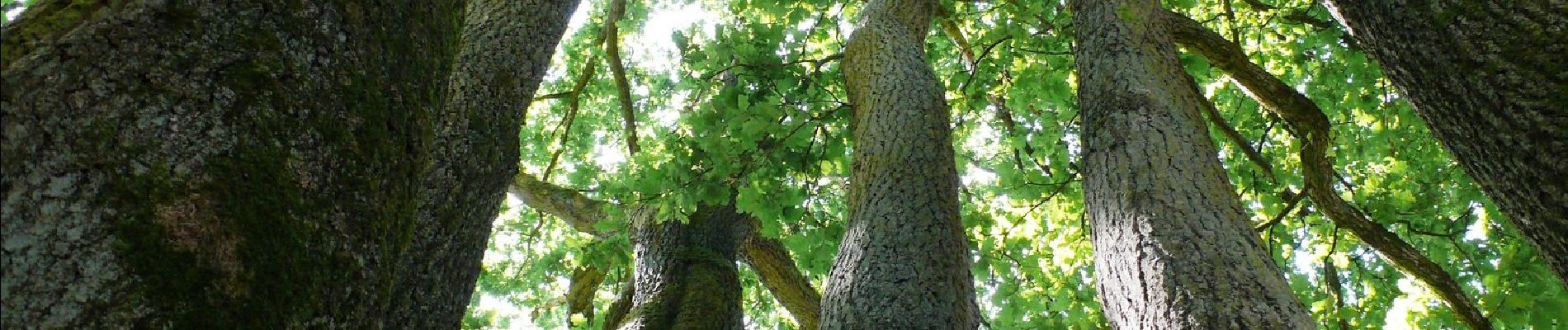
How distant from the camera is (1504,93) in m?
2.15

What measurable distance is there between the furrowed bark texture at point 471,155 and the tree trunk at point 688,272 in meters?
2.37

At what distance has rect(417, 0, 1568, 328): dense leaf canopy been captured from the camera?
533cm

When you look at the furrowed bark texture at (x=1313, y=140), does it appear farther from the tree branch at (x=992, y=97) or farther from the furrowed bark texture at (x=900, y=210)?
the tree branch at (x=992, y=97)

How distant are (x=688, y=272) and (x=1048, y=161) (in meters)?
3.06

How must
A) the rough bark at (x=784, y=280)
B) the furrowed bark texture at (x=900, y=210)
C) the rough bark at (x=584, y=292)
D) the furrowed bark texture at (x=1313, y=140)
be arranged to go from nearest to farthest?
the furrowed bark texture at (x=900, y=210)
the furrowed bark texture at (x=1313, y=140)
the rough bark at (x=784, y=280)
the rough bark at (x=584, y=292)

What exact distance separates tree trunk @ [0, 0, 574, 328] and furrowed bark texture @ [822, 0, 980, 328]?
199 cm

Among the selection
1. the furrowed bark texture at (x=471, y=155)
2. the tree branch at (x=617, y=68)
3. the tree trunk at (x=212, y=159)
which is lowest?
the tree trunk at (x=212, y=159)

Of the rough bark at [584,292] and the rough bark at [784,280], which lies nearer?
the rough bark at [784,280]

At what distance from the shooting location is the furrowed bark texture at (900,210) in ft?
11.2

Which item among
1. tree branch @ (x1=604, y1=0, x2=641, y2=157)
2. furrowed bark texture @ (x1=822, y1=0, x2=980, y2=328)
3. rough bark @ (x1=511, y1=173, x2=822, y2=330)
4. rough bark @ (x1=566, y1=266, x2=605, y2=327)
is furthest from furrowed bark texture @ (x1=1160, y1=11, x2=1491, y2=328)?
rough bark @ (x1=566, y1=266, x2=605, y2=327)

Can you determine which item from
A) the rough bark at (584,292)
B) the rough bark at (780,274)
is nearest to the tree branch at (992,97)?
the rough bark at (780,274)

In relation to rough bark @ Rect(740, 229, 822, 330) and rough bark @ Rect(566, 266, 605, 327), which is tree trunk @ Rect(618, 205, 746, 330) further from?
rough bark @ Rect(566, 266, 605, 327)

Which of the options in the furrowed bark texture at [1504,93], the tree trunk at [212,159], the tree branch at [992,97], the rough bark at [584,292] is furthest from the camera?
the rough bark at [584,292]

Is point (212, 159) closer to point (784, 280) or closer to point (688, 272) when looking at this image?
point (688, 272)
